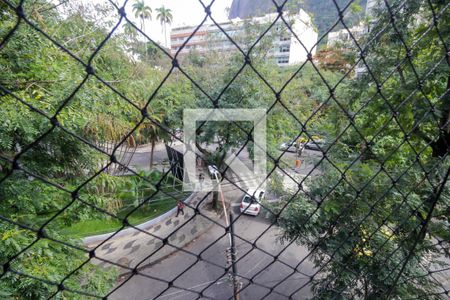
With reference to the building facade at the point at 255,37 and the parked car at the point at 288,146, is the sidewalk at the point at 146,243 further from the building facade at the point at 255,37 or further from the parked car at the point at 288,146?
the building facade at the point at 255,37

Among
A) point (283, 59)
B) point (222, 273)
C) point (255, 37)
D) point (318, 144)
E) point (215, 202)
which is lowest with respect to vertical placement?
point (222, 273)

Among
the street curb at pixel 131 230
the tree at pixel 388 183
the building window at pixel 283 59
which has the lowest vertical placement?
the street curb at pixel 131 230

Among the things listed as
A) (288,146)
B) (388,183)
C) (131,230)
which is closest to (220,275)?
(131,230)

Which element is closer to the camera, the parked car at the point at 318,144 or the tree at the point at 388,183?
the parked car at the point at 318,144

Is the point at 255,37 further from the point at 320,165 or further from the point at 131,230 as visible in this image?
the point at 131,230

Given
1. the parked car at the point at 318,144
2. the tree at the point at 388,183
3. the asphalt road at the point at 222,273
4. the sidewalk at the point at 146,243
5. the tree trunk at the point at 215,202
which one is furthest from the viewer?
the tree trunk at the point at 215,202

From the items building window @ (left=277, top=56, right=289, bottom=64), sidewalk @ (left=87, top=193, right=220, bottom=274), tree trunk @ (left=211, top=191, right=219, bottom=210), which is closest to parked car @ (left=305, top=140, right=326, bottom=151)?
sidewalk @ (left=87, top=193, right=220, bottom=274)

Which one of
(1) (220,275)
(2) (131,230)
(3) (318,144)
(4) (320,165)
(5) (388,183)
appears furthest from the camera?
(2) (131,230)

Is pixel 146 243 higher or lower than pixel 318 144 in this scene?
lower

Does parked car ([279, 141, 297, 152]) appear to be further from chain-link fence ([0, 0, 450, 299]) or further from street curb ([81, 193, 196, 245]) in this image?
street curb ([81, 193, 196, 245])

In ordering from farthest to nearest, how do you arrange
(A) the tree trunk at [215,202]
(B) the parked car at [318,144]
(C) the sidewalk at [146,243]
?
(A) the tree trunk at [215,202] → (C) the sidewalk at [146,243] → (B) the parked car at [318,144]

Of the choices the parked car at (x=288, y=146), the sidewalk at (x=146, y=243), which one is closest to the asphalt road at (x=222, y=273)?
the sidewalk at (x=146, y=243)

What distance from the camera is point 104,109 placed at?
1342 millimetres

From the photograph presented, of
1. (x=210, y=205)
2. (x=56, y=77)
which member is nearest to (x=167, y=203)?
(x=210, y=205)
